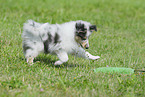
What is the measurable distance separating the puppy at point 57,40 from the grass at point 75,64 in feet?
1.30

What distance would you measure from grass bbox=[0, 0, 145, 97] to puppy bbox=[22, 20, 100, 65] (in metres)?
0.40

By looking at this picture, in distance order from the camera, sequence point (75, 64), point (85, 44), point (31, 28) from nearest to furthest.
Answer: point (85, 44) → point (31, 28) → point (75, 64)

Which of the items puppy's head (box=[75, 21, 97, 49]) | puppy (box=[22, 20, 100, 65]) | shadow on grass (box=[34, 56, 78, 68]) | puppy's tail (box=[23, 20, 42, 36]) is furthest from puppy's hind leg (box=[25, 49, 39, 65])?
puppy's head (box=[75, 21, 97, 49])

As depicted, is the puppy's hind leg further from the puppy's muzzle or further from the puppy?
the puppy's muzzle

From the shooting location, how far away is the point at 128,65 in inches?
263

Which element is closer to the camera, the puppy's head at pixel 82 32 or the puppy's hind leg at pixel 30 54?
the puppy's head at pixel 82 32

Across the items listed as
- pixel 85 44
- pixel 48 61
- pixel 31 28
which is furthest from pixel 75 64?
pixel 31 28

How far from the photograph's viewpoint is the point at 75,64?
6.41 metres

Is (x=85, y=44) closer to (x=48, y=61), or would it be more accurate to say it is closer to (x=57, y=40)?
(x=57, y=40)

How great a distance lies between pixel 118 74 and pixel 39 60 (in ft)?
7.26

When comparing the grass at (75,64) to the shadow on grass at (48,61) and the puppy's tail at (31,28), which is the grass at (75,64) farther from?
the puppy's tail at (31,28)

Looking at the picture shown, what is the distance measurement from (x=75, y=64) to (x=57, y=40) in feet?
3.28

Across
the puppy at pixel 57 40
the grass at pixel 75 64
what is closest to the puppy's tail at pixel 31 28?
the puppy at pixel 57 40

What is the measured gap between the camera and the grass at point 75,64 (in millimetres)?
4723
